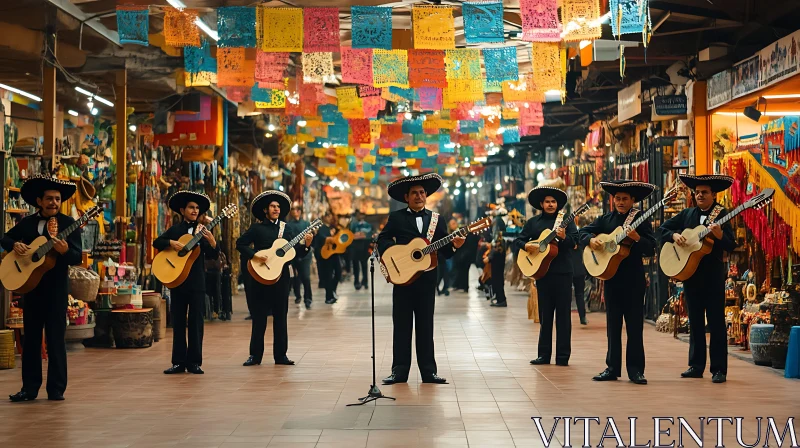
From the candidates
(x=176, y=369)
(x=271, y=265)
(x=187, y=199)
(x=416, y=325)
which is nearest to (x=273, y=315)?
(x=271, y=265)

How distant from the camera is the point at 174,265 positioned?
11.3 metres

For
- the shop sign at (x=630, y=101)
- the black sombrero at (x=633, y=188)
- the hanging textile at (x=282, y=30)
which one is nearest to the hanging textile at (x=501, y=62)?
the hanging textile at (x=282, y=30)

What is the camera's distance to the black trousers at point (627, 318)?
1030cm

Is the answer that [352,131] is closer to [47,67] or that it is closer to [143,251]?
[143,251]

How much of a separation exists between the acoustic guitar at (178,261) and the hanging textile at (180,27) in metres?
2.70

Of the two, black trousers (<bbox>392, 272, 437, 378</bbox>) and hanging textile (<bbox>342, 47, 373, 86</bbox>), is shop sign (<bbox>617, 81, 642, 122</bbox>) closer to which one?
hanging textile (<bbox>342, 47, 373, 86</bbox>)

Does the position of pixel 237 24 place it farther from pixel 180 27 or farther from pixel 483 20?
pixel 483 20

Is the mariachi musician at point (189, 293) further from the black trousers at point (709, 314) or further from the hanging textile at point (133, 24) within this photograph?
the black trousers at point (709, 314)

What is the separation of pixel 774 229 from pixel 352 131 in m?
11.1

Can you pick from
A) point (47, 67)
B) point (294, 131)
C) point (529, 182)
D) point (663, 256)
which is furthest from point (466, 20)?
point (529, 182)

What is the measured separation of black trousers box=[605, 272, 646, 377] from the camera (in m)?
10.3

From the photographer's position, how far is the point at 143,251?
17.8 m

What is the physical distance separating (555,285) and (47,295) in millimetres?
5252

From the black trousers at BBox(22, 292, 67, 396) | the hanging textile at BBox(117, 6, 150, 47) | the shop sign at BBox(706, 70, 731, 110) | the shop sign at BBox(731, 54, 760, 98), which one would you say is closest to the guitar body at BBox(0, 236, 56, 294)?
the black trousers at BBox(22, 292, 67, 396)
